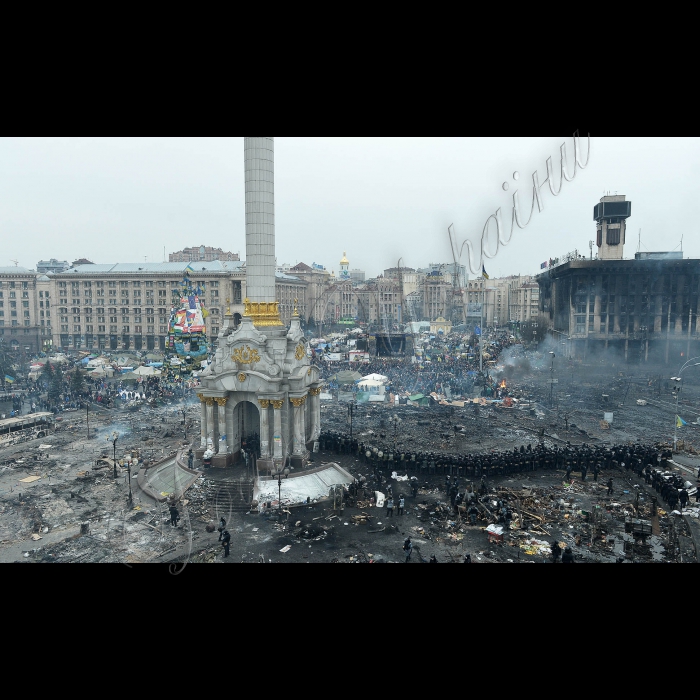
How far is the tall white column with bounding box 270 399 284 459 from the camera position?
1006 inches

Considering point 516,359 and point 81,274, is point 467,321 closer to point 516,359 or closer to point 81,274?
point 516,359

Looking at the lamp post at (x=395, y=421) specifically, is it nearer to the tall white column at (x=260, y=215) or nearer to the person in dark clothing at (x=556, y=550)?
the tall white column at (x=260, y=215)

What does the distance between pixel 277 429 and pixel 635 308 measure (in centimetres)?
5814

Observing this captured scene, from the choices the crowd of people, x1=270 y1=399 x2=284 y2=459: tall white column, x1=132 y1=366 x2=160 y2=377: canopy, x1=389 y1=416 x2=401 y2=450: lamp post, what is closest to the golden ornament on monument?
x1=270 y1=399 x2=284 y2=459: tall white column

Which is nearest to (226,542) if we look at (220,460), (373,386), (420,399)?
(220,460)

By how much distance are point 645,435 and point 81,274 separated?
77.4 metres

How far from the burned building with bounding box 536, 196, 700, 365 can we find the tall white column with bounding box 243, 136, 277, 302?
52.2 m

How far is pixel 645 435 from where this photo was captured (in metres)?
34.4

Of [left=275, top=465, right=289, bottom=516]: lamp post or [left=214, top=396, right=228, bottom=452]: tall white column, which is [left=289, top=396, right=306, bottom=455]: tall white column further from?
[left=214, top=396, right=228, bottom=452]: tall white column

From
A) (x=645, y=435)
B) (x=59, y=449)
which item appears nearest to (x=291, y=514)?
(x=59, y=449)

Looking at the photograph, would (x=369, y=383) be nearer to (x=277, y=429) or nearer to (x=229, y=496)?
(x=277, y=429)

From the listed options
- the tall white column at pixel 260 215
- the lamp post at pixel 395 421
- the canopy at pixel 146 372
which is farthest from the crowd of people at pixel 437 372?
the tall white column at pixel 260 215

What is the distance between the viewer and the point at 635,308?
6862 cm

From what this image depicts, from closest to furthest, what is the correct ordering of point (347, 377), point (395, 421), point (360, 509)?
point (360, 509), point (395, 421), point (347, 377)
